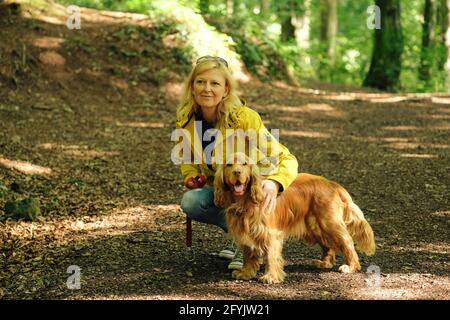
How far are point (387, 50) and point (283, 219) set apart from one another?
453 inches

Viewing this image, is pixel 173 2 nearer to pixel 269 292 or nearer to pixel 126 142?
pixel 126 142

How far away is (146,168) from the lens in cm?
877

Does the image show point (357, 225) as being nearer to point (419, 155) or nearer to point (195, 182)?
point (195, 182)

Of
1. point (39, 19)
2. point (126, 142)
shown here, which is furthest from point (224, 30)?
point (126, 142)

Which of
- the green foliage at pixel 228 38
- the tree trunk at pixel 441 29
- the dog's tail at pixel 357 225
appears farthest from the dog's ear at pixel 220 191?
the tree trunk at pixel 441 29

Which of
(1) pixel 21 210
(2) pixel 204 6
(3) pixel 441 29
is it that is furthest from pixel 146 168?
(3) pixel 441 29

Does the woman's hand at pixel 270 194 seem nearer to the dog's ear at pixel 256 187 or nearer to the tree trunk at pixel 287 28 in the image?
the dog's ear at pixel 256 187

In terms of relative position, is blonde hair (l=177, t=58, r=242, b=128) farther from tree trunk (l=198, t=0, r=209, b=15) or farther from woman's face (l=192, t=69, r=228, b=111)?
tree trunk (l=198, t=0, r=209, b=15)

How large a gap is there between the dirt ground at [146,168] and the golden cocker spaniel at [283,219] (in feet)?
0.62

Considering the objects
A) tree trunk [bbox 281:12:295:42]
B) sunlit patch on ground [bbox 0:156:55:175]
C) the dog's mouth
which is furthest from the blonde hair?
tree trunk [bbox 281:12:295:42]

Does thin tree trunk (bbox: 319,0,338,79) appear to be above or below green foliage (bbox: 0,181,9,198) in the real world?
above

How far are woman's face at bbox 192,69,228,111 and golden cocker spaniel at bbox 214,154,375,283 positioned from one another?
1.77ft

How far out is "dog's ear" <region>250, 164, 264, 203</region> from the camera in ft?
14.2

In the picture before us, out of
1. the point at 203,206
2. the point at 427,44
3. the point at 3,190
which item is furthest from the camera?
the point at 427,44
